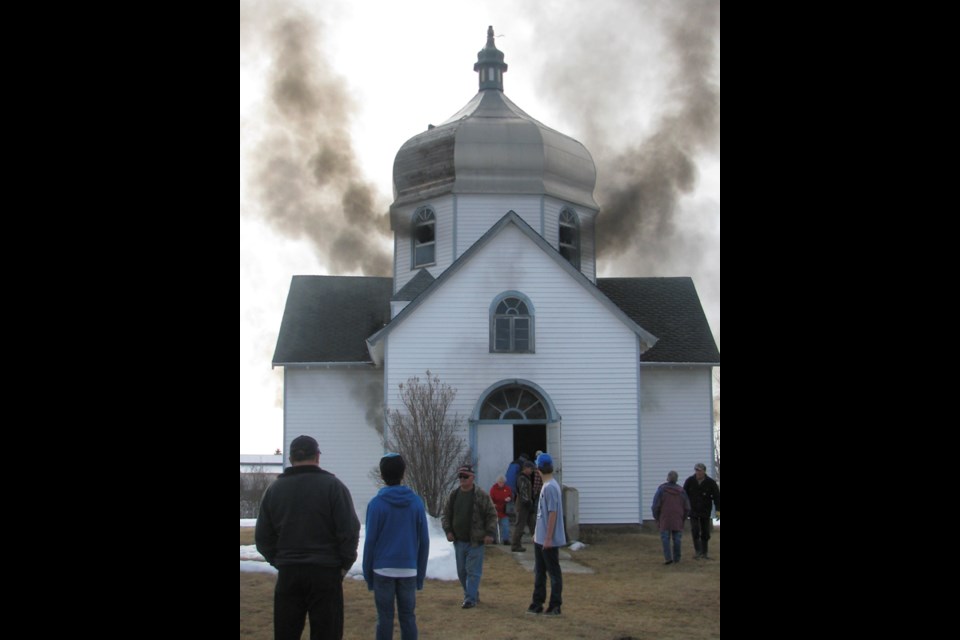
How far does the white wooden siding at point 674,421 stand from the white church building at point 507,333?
0.04m

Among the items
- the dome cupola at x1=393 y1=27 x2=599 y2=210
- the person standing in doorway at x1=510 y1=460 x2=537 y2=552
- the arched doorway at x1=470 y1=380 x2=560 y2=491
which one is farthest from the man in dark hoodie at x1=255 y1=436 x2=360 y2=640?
the dome cupola at x1=393 y1=27 x2=599 y2=210

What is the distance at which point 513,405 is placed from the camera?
2283 centimetres

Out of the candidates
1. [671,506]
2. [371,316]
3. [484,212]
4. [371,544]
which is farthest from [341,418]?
[371,544]

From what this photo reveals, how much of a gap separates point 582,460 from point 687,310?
802cm

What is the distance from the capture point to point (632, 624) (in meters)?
11.2

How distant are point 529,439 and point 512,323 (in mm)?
2736

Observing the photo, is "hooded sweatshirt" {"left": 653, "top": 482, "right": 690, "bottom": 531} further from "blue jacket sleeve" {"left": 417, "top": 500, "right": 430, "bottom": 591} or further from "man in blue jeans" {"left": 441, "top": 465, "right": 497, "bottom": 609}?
"blue jacket sleeve" {"left": 417, "top": 500, "right": 430, "bottom": 591}

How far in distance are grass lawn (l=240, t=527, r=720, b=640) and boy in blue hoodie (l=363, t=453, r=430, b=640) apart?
89.3 inches

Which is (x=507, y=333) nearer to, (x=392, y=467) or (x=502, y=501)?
(x=502, y=501)

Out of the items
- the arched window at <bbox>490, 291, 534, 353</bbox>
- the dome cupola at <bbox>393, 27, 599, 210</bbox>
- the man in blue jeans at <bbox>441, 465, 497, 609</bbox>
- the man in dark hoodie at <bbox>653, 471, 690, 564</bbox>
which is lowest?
the man in dark hoodie at <bbox>653, 471, 690, 564</bbox>

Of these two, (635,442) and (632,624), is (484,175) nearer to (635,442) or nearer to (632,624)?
(635,442)

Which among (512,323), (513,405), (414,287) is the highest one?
(414,287)

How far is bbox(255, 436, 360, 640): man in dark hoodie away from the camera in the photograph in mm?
7078
